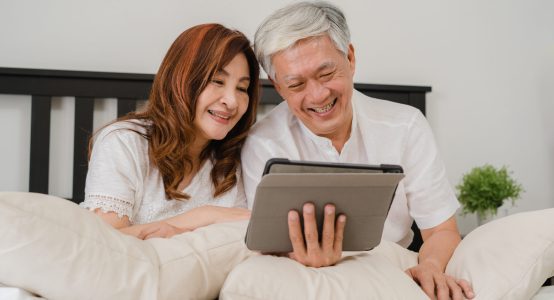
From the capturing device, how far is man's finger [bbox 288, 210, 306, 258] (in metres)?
0.92

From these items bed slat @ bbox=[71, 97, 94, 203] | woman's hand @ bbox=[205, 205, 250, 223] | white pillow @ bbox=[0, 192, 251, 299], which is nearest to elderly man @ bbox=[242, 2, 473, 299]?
woman's hand @ bbox=[205, 205, 250, 223]

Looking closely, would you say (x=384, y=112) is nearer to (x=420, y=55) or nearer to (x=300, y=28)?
(x=300, y=28)

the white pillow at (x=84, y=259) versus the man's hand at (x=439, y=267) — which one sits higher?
Answer: the white pillow at (x=84, y=259)

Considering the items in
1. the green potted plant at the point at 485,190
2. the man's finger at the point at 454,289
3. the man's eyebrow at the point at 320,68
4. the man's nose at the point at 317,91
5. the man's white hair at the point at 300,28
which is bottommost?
the green potted plant at the point at 485,190

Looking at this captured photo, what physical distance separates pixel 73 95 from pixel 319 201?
1.28 meters

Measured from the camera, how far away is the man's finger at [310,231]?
917 millimetres

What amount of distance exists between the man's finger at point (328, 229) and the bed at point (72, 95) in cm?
119

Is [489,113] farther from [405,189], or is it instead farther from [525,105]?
[405,189]

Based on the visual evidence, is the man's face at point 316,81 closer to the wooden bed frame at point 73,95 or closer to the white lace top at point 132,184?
the white lace top at point 132,184

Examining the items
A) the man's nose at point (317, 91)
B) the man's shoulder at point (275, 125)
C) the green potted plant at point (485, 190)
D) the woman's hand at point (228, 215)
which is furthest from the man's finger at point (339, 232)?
the green potted plant at point (485, 190)

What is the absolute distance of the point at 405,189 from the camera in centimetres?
149

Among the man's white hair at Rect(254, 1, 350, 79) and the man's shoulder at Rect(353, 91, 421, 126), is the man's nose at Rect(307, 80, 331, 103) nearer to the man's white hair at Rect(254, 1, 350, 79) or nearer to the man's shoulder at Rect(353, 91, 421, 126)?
the man's white hair at Rect(254, 1, 350, 79)

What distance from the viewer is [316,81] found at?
1.35 metres

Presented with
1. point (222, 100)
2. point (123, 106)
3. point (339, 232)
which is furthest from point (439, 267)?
point (123, 106)
